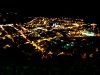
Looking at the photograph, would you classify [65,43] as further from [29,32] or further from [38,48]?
[29,32]

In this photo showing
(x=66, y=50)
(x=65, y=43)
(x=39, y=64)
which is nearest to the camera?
(x=39, y=64)

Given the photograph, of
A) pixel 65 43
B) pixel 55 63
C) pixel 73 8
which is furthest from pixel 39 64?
pixel 73 8

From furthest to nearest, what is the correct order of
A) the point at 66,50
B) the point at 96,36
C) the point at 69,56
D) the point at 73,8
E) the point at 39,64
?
1. the point at 73,8
2. the point at 96,36
3. the point at 66,50
4. the point at 69,56
5. the point at 39,64

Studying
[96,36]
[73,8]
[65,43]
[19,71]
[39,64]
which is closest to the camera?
[19,71]

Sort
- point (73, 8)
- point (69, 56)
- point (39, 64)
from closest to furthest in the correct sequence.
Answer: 1. point (39, 64)
2. point (69, 56)
3. point (73, 8)

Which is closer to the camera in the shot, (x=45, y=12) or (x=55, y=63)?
(x=55, y=63)

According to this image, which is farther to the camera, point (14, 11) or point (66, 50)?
point (14, 11)

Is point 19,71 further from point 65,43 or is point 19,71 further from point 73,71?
point 65,43

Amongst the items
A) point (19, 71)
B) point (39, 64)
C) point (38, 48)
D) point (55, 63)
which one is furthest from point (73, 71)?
point (38, 48)
